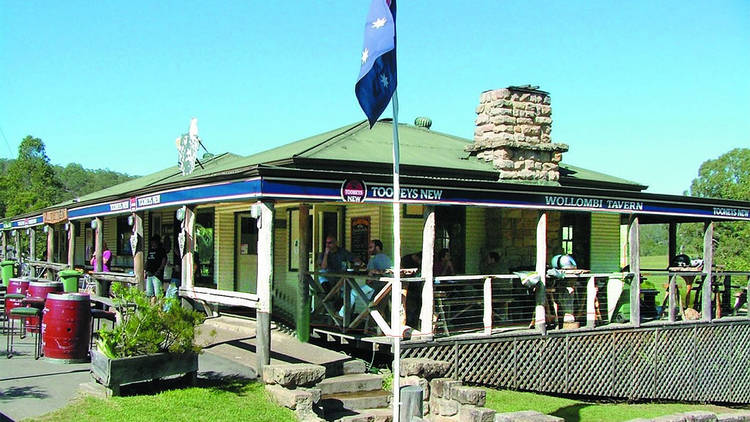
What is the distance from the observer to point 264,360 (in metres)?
9.37

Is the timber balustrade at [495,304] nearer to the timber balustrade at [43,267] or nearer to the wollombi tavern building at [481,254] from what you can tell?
the wollombi tavern building at [481,254]

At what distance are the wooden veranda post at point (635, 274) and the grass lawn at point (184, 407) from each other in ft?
27.5

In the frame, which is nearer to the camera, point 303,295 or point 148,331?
point 148,331

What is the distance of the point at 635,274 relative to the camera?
1381 centimetres

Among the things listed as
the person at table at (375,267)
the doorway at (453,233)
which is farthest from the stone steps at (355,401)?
the doorway at (453,233)

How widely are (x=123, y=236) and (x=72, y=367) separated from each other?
14800 millimetres

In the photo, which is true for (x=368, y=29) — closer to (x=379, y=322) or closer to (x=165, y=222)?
(x=379, y=322)

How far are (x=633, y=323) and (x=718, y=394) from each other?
308cm

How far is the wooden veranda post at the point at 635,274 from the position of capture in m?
13.8

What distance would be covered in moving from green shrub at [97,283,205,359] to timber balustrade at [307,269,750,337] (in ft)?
10.4

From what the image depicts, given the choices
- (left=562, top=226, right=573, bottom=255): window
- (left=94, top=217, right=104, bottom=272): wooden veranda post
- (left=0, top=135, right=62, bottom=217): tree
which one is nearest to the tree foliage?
(left=0, top=135, right=62, bottom=217): tree

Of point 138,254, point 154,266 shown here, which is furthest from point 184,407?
point 138,254

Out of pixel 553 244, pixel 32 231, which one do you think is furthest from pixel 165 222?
pixel 553 244

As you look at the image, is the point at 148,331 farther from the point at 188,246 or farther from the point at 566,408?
the point at 566,408
